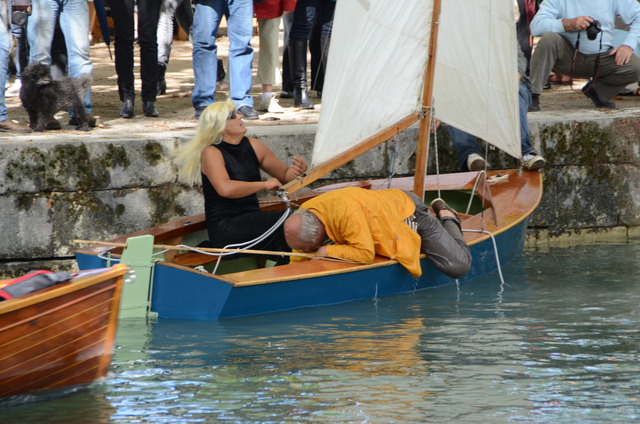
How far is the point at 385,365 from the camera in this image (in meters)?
5.16

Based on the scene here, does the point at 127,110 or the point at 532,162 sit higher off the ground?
the point at 127,110

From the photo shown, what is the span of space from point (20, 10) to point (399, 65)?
3331 mm

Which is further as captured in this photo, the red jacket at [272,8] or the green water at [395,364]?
the red jacket at [272,8]

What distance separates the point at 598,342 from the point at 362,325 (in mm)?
1333

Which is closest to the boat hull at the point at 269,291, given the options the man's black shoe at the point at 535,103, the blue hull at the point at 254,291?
the blue hull at the point at 254,291

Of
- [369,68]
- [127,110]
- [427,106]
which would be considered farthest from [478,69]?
[127,110]

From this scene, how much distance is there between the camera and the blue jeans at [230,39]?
26.9 feet

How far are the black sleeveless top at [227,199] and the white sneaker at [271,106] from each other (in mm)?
2377

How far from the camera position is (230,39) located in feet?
27.2

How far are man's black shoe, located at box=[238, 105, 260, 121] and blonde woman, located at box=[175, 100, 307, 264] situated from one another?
178 cm

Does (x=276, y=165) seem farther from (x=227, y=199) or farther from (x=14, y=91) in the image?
(x=14, y=91)

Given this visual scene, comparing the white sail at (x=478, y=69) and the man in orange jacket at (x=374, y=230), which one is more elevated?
the white sail at (x=478, y=69)

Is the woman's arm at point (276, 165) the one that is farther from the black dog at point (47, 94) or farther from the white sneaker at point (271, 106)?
the white sneaker at point (271, 106)

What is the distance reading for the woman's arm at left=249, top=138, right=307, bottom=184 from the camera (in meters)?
6.93
